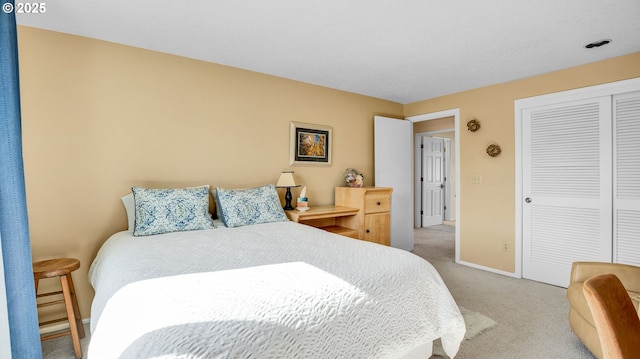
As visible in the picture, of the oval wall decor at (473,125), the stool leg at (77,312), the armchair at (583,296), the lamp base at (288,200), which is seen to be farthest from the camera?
the oval wall decor at (473,125)

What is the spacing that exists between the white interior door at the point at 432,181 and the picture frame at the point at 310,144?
3607 mm

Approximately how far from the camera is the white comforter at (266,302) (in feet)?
3.32

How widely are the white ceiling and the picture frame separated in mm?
708

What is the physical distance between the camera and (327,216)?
340 cm

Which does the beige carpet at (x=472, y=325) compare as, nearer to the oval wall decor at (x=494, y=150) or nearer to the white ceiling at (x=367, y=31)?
the oval wall decor at (x=494, y=150)

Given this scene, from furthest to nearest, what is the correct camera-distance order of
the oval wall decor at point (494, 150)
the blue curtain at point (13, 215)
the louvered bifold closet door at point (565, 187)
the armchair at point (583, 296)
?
the oval wall decor at point (494, 150) < the louvered bifold closet door at point (565, 187) < the armchair at point (583, 296) < the blue curtain at point (13, 215)

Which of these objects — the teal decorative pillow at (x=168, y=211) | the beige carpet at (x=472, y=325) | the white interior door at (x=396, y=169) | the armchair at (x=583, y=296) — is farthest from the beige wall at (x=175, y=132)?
the armchair at (x=583, y=296)

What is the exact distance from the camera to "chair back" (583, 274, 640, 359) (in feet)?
2.80

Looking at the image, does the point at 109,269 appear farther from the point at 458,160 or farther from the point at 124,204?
the point at 458,160

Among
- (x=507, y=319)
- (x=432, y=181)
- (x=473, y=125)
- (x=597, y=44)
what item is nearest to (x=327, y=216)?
(x=507, y=319)

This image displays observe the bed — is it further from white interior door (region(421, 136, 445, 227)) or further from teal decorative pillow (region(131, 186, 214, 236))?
white interior door (region(421, 136, 445, 227))

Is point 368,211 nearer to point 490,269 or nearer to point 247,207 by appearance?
point 247,207

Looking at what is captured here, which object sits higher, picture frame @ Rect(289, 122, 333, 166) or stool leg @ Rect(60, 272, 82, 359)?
picture frame @ Rect(289, 122, 333, 166)

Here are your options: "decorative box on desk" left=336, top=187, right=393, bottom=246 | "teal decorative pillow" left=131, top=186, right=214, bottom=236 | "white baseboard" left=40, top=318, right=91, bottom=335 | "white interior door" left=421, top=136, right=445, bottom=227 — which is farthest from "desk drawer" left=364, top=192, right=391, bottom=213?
"white interior door" left=421, top=136, right=445, bottom=227
